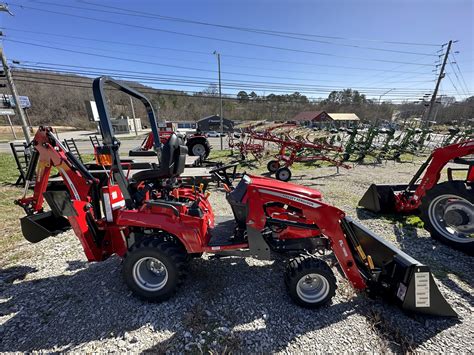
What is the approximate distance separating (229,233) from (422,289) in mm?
2014

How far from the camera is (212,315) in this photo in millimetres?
2369

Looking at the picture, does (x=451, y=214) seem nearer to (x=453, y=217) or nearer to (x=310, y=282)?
(x=453, y=217)

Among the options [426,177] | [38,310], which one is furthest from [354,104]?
[38,310]

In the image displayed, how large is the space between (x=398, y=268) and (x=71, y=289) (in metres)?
3.71

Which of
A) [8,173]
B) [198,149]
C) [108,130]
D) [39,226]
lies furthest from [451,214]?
[8,173]

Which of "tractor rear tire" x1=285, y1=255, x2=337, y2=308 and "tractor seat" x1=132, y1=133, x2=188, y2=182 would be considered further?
"tractor seat" x1=132, y1=133, x2=188, y2=182

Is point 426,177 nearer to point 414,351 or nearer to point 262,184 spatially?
point 414,351

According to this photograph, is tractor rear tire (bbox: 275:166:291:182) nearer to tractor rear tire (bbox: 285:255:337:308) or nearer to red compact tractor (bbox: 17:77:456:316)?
red compact tractor (bbox: 17:77:456:316)

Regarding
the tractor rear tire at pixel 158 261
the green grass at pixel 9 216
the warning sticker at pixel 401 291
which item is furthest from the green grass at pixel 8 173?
the warning sticker at pixel 401 291

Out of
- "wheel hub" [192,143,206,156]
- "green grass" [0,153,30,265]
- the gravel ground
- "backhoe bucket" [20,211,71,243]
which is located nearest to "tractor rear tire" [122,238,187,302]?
the gravel ground

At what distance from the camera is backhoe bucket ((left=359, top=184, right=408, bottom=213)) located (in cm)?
487

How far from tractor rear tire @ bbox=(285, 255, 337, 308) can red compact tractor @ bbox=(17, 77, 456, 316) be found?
0.03ft

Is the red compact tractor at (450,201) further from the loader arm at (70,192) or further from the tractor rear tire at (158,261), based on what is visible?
the loader arm at (70,192)

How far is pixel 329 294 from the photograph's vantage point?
237 centimetres
